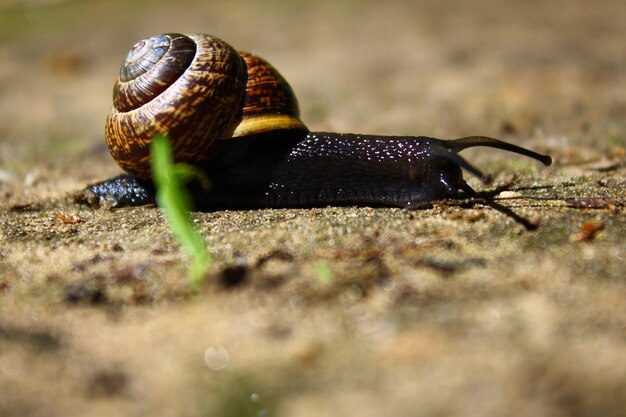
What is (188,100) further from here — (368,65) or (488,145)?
(368,65)

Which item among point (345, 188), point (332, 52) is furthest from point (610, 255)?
point (332, 52)

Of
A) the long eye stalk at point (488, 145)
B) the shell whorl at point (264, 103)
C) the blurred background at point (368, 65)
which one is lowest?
the long eye stalk at point (488, 145)

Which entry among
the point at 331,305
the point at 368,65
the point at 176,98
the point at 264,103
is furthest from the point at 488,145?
the point at 368,65

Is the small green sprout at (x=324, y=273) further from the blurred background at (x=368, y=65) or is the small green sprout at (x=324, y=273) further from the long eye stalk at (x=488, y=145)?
the blurred background at (x=368, y=65)

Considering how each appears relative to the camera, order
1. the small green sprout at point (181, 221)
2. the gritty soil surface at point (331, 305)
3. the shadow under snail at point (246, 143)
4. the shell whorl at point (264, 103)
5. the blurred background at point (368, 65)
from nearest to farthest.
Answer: the gritty soil surface at point (331, 305), the small green sprout at point (181, 221), the shadow under snail at point (246, 143), the shell whorl at point (264, 103), the blurred background at point (368, 65)

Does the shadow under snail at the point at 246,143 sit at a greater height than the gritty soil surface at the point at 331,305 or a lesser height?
greater

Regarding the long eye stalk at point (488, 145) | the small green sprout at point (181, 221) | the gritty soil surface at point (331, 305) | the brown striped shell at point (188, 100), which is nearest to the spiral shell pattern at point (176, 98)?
the brown striped shell at point (188, 100)

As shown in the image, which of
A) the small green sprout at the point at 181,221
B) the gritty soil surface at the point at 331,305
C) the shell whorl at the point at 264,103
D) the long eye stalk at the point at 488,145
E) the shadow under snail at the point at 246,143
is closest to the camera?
the gritty soil surface at the point at 331,305
